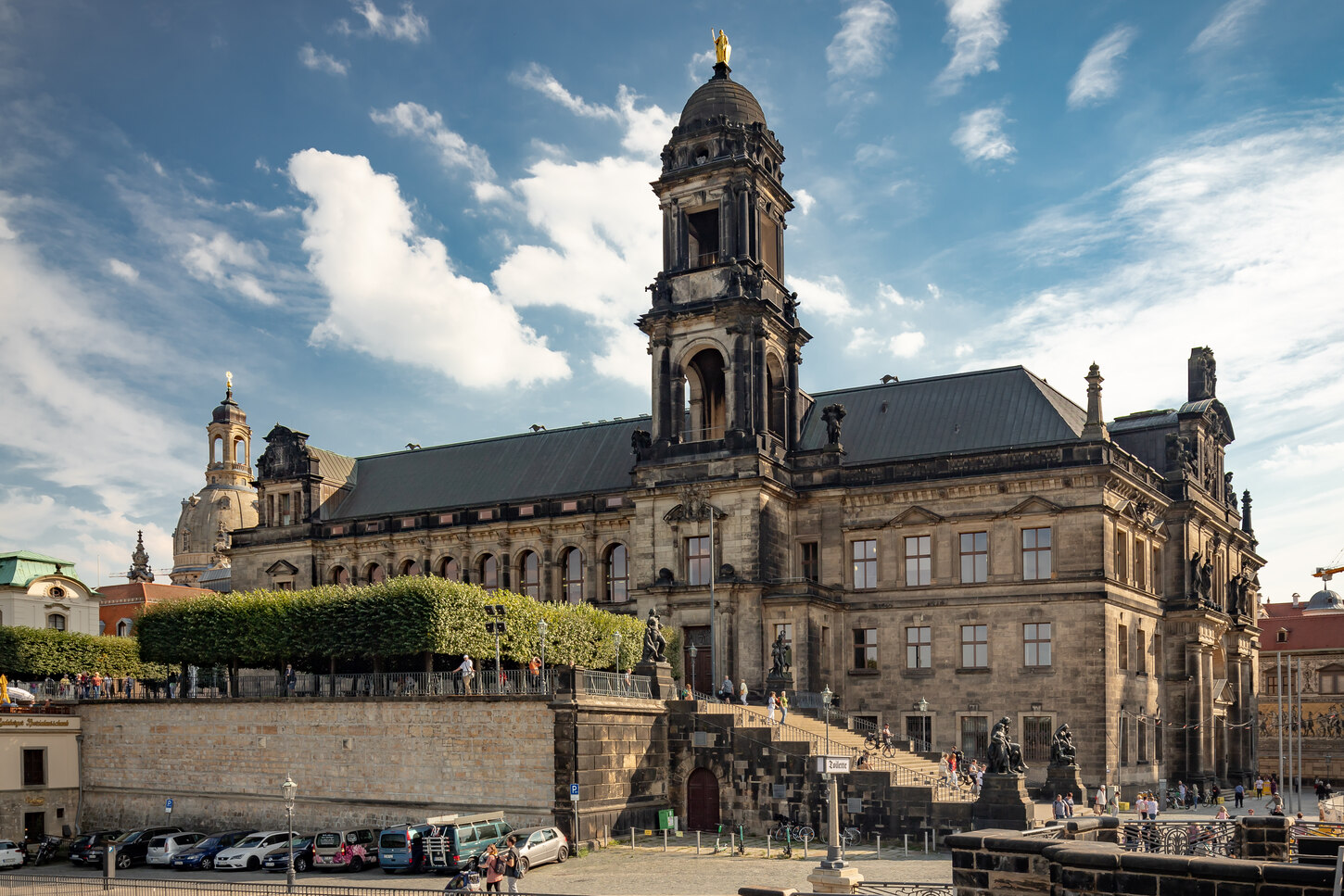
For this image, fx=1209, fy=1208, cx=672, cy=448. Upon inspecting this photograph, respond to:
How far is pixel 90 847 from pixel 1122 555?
43.0 meters

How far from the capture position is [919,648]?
53.7m

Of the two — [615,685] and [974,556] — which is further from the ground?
[974,556]

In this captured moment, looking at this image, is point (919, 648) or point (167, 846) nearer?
point (167, 846)

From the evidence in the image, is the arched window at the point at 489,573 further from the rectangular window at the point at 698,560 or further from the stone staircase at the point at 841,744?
the stone staircase at the point at 841,744

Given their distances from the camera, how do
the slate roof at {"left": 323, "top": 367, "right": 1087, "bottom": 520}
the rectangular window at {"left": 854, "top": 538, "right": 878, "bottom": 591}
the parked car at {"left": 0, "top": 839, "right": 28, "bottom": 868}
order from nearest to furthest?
the parked car at {"left": 0, "top": 839, "right": 28, "bottom": 868}
the rectangular window at {"left": 854, "top": 538, "right": 878, "bottom": 591}
the slate roof at {"left": 323, "top": 367, "right": 1087, "bottom": 520}

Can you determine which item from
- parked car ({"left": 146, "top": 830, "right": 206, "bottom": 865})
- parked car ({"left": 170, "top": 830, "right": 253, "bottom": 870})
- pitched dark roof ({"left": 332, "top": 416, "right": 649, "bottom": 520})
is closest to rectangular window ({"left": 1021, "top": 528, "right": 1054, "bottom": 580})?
pitched dark roof ({"left": 332, "top": 416, "right": 649, "bottom": 520})

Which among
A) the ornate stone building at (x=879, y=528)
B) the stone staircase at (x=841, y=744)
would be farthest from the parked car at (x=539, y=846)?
the ornate stone building at (x=879, y=528)

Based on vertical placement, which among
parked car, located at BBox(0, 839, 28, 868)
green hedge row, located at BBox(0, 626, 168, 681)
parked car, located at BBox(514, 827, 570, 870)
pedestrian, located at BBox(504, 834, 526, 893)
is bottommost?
parked car, located at BBox(0, 839, 28, 868)

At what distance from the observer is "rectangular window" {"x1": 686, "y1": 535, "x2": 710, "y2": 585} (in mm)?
54562

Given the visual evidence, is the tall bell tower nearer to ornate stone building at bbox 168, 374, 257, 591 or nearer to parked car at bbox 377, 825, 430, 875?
parked car at bbox 377, 825, 430, 875

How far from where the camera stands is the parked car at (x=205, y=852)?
→ 40.6 metres

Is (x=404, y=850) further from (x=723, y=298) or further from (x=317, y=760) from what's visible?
(x=723, y=298)

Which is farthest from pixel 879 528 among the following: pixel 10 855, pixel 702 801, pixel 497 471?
pixel 10 855

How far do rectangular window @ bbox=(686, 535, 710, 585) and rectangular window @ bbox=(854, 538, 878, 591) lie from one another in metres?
6.91
